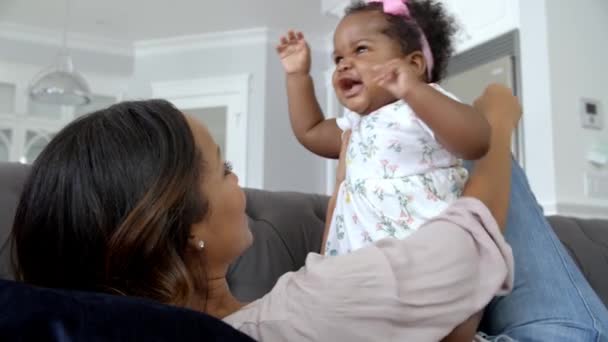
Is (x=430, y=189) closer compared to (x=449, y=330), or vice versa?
(x=449, y=330)

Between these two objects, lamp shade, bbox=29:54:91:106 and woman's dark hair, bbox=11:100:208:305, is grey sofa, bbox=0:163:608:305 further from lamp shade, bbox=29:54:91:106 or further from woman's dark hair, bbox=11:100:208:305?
lamp shade, bbox=29:54:91:106

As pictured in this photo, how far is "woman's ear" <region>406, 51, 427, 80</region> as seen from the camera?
105cm

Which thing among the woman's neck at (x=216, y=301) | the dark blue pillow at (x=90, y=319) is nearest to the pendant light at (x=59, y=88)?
the woman's neck at (x=216, y=301)

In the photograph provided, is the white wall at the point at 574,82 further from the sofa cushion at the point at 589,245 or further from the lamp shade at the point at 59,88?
the lamp shade at the point at 59,88

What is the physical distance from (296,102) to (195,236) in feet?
1.74

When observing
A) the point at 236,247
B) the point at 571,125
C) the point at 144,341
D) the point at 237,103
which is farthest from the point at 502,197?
the point at 237,103

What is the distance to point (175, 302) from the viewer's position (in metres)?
0.63

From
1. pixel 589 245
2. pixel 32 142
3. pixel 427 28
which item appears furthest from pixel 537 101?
pixel 32 142

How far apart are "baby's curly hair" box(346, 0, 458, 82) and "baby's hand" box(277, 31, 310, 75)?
0.10 meters

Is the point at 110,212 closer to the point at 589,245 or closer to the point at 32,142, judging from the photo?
the point at 589,245

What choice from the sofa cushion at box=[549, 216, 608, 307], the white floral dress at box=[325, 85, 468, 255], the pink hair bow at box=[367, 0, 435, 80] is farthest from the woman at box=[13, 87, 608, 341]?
the sofa cushion at box=[549, 216, 608, 307]

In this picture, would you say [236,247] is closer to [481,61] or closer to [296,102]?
[296,102]

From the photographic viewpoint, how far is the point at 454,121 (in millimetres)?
808

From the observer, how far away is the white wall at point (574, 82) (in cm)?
240
